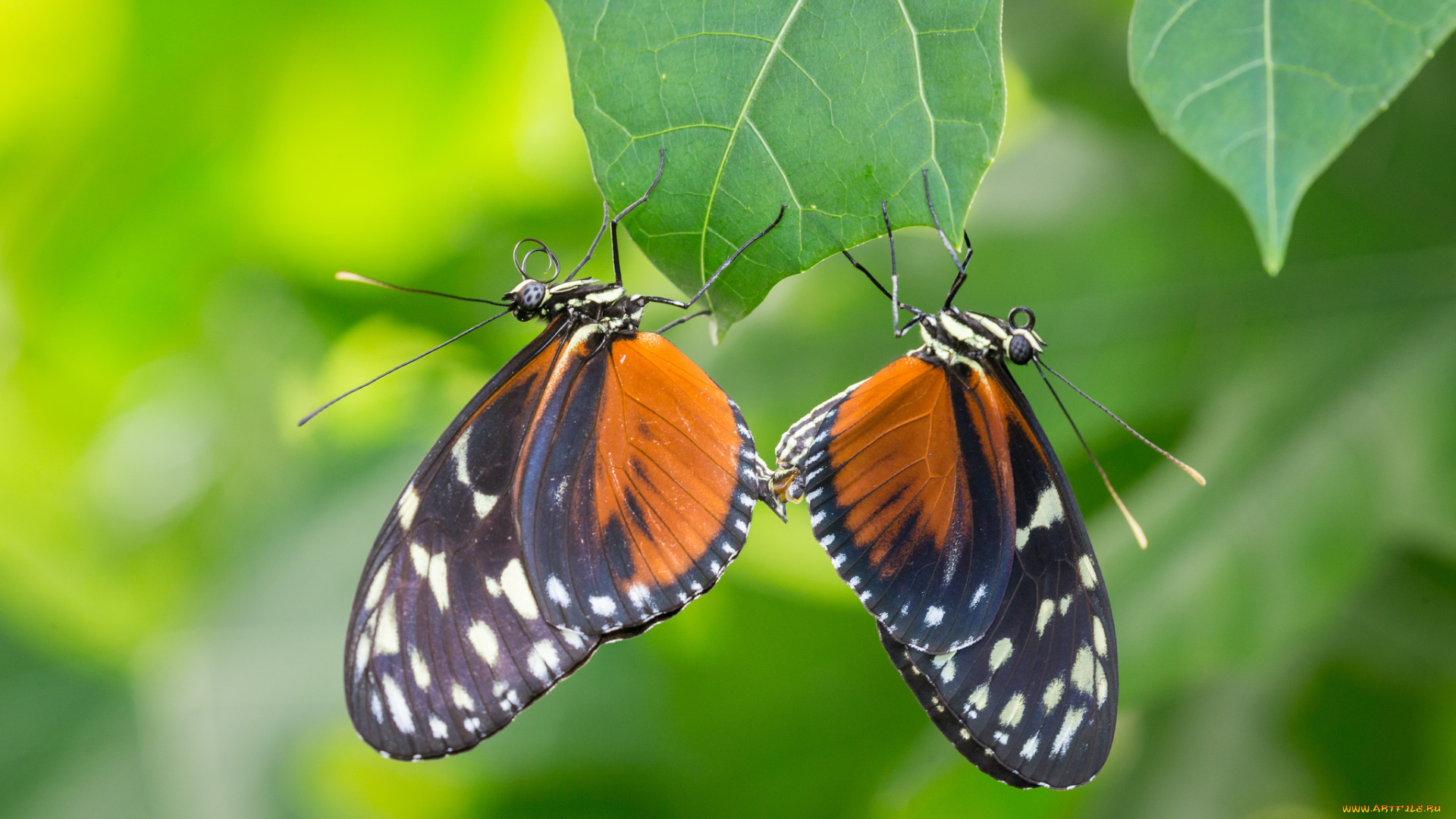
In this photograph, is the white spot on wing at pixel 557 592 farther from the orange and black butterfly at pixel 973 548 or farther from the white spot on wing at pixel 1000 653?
the white spot on wing at pixel 1000 653

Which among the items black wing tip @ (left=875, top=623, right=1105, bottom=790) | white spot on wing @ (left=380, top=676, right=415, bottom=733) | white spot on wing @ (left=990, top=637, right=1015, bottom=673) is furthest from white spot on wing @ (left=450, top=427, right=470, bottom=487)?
white spot on wing @ (left=990, top=637, right=1015, bottom=673)

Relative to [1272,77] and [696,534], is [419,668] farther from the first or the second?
[1272,77]

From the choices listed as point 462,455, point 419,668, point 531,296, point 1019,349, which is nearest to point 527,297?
point 531,296

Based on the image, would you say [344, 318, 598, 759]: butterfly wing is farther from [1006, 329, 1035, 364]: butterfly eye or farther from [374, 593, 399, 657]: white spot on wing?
[1006, 329, 1035, 364]: butterfly eye

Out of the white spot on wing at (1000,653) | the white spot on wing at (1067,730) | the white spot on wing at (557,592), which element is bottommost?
the white spot on wing at (1067,730)

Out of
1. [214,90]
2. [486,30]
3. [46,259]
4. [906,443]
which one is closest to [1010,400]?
[906,443]

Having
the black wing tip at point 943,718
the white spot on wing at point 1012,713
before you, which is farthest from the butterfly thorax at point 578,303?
the white spot on wing at point 1012,713

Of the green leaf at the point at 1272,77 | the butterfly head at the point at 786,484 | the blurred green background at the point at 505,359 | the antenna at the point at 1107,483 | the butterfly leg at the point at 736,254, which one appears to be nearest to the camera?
the green leaf at the point at 1272,77

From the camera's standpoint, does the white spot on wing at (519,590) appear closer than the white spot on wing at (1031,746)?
No
